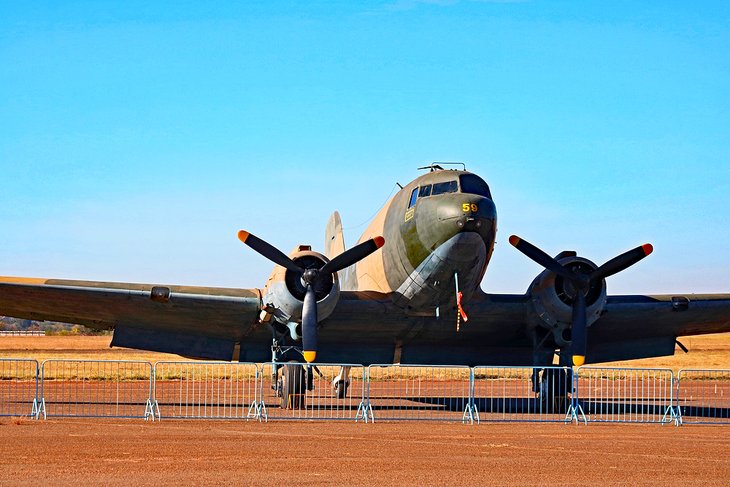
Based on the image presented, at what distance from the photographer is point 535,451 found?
12750 millimetres

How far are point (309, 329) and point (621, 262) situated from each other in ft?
22.7

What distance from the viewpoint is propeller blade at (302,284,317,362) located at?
19.6 metres

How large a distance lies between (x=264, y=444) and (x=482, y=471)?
3.69 meters

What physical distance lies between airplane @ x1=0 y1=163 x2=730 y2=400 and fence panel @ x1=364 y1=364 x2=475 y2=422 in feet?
3.91

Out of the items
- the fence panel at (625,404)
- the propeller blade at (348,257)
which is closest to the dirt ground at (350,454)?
the fence panel at (625,404)

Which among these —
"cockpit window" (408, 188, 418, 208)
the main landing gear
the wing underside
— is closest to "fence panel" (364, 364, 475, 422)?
the wing underside

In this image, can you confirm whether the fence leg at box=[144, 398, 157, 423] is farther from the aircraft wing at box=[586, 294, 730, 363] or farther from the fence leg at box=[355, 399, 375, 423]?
A: the aircraft wing at box=[586, 294, 730, 363]

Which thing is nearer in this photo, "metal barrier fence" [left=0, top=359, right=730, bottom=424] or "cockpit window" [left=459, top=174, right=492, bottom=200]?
"metal barrier fence" [left=0, top=359, right=730, bottom=424]

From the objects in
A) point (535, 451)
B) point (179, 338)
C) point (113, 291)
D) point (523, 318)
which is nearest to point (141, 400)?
point (179, 338)

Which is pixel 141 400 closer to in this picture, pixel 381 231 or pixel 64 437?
pixel 381 231

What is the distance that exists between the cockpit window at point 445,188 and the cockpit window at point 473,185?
6.5 inches

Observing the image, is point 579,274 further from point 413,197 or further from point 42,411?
point 42,411

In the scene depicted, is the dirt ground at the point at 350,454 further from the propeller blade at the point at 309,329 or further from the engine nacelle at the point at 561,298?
the engine nacelle at the point at 561,298

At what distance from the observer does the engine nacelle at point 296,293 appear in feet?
65.8
